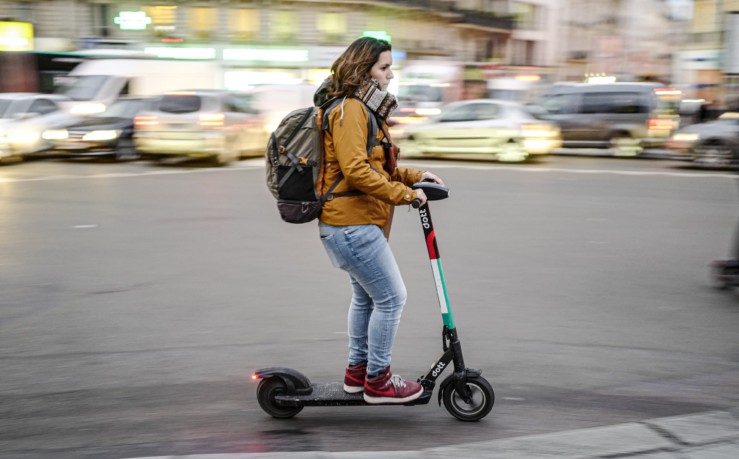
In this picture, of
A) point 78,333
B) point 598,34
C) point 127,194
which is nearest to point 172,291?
point 78,333

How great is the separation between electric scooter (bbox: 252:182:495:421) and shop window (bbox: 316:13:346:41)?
150 ft

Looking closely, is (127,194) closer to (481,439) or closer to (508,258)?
(508,258)

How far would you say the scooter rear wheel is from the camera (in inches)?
162

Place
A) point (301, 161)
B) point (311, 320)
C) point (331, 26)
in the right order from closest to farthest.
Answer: point (301, 161)
point (311, 320)
point (331, 26)

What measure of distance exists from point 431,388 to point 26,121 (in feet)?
52.5

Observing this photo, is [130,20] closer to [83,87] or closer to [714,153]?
[83,87]

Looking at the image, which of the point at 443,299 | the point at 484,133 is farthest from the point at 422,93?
the point at 443,299

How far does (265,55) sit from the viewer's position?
150 ft

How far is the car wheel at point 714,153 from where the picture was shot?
56.9 ft

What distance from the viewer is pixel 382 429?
4023 millimetres

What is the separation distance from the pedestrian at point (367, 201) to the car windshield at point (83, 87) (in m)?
18.8

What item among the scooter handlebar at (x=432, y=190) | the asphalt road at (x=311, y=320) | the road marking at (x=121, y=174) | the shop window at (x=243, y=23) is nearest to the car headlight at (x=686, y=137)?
the asphalt road at (x=311, y=320)

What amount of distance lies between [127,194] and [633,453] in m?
10.6

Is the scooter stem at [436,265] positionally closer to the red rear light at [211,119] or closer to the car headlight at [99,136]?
the red rear light at [211,119]
